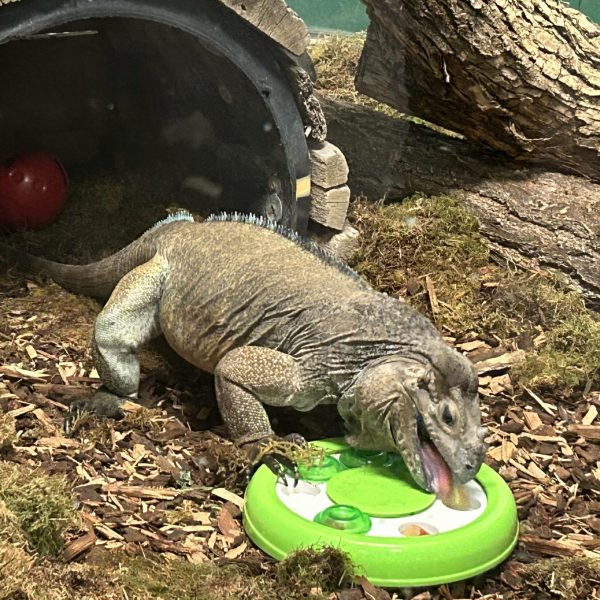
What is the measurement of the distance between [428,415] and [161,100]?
384cm

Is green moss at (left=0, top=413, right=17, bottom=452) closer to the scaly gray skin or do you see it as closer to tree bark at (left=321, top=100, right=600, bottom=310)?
the scaly gray skin

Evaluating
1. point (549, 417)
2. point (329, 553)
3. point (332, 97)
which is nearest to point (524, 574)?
point (329, 553)

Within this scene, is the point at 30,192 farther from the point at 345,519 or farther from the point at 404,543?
the point at 404,543

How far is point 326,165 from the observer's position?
6043 millimetres

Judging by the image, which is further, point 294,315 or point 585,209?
point 585,209

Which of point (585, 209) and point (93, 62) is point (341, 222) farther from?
point (93, 62)

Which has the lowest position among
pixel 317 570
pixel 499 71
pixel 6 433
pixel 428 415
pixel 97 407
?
pixel 97 407

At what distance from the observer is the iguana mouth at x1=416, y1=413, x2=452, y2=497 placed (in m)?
3.96

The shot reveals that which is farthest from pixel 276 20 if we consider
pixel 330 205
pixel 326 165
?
pixel 330 205

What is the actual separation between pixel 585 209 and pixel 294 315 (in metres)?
2.51

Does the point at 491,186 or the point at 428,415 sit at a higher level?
the point at 491,186

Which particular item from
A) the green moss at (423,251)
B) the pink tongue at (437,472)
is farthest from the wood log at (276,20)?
the pink tongue at (437,472)

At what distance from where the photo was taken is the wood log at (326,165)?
6.04m

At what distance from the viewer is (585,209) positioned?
6090mm
